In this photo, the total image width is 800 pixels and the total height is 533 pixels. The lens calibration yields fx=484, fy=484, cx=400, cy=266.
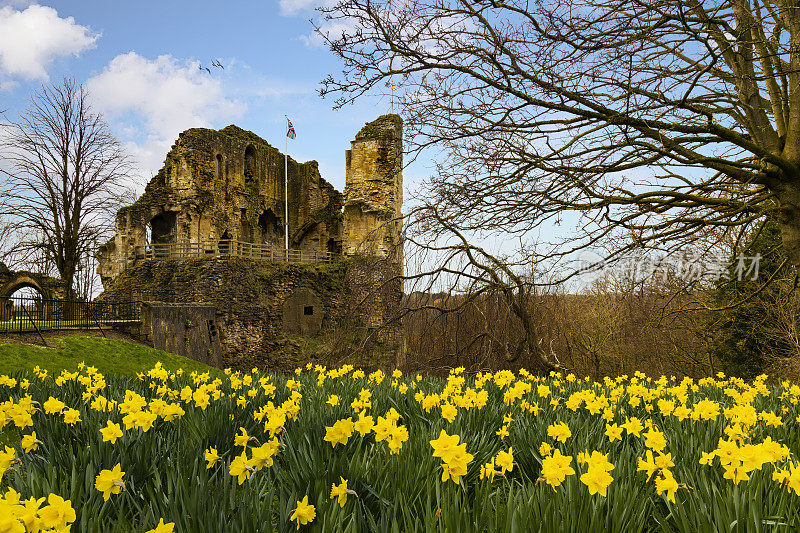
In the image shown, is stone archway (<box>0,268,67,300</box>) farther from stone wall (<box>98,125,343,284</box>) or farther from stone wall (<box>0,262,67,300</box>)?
stone wall (<box>98,125,343,284</box>)

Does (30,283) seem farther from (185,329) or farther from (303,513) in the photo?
(303,513)

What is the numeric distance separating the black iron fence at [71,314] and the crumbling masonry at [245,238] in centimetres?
184

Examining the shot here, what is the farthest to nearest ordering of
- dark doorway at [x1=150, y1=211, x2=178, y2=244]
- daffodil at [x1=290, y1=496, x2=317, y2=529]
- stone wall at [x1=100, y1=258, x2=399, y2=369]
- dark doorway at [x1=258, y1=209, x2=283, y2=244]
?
dark doorway at [x1=258, y1=209, x2=283, y2=244], dark doorway at [x1=150, y1=211, x2=178, y2=244], stone wall at [x1=100, y1=258, x2=399, y2=369], daffodil at [x1=290, y1=496, x2=317, y2=529]

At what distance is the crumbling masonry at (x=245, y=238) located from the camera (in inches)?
812

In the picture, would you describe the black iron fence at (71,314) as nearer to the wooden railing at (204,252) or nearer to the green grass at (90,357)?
the green grass at (90,357)

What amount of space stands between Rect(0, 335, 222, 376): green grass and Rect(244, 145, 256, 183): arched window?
1630cm

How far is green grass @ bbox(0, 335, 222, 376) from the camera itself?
10.5m

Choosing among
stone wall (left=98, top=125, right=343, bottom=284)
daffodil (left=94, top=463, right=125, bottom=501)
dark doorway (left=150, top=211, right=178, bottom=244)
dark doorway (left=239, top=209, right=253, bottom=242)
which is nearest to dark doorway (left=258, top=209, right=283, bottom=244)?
stone wall (left=98, top=125, right=343, bottom=284)

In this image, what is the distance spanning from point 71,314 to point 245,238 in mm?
12094

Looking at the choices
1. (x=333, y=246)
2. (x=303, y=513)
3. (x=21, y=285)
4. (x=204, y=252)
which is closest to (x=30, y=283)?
(x=21, y=285)

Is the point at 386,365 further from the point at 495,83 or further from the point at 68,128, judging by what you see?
the point at 68,128

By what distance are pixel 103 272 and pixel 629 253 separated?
27.6m

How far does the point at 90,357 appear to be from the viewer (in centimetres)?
1262

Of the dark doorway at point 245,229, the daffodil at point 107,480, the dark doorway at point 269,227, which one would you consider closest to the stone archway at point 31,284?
the dark doorway at point 245,229
